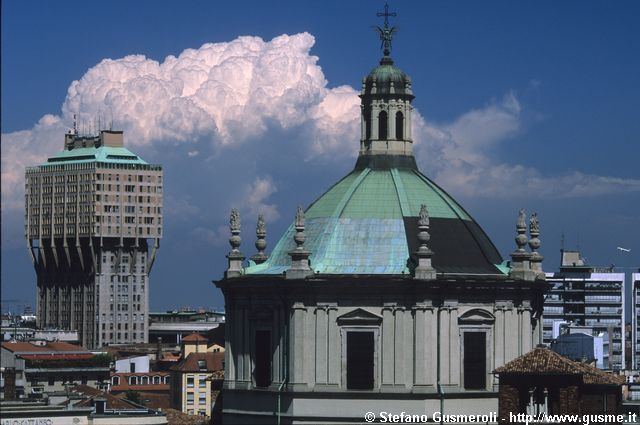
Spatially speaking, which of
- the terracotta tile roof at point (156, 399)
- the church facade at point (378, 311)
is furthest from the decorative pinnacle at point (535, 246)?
the terracotta tile roof at point (156, 399)

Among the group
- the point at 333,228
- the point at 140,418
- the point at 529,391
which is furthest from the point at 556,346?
the point at 529,391

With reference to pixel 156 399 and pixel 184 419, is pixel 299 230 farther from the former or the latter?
pixel 156 399

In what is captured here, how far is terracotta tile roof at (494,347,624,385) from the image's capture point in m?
83.5

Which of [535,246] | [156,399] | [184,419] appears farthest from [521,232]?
[156,399]

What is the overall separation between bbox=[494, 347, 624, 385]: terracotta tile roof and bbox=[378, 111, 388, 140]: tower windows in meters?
17.0

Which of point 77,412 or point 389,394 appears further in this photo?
point 77,412

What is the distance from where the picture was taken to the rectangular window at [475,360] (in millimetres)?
95562

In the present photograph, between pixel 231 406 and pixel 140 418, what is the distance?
1424cm

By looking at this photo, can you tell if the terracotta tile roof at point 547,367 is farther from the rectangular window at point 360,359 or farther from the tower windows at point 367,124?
the tower windows at point 367,124

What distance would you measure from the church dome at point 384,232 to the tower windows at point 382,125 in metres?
1.63

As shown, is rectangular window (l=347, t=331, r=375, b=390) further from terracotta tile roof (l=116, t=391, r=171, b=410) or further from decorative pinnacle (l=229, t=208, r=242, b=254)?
terracotta tile roof (l=116, t=391, r=171, b=410)

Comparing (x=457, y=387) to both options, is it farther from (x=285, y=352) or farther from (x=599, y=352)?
(x=599, y=352)

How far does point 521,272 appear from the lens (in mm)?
97062

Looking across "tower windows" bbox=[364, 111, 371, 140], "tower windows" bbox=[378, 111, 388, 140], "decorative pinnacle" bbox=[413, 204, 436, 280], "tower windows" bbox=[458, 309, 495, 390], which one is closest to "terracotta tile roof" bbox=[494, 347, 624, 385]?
"decorative pinnacle" bbox=[413, 204, 436, 280]
